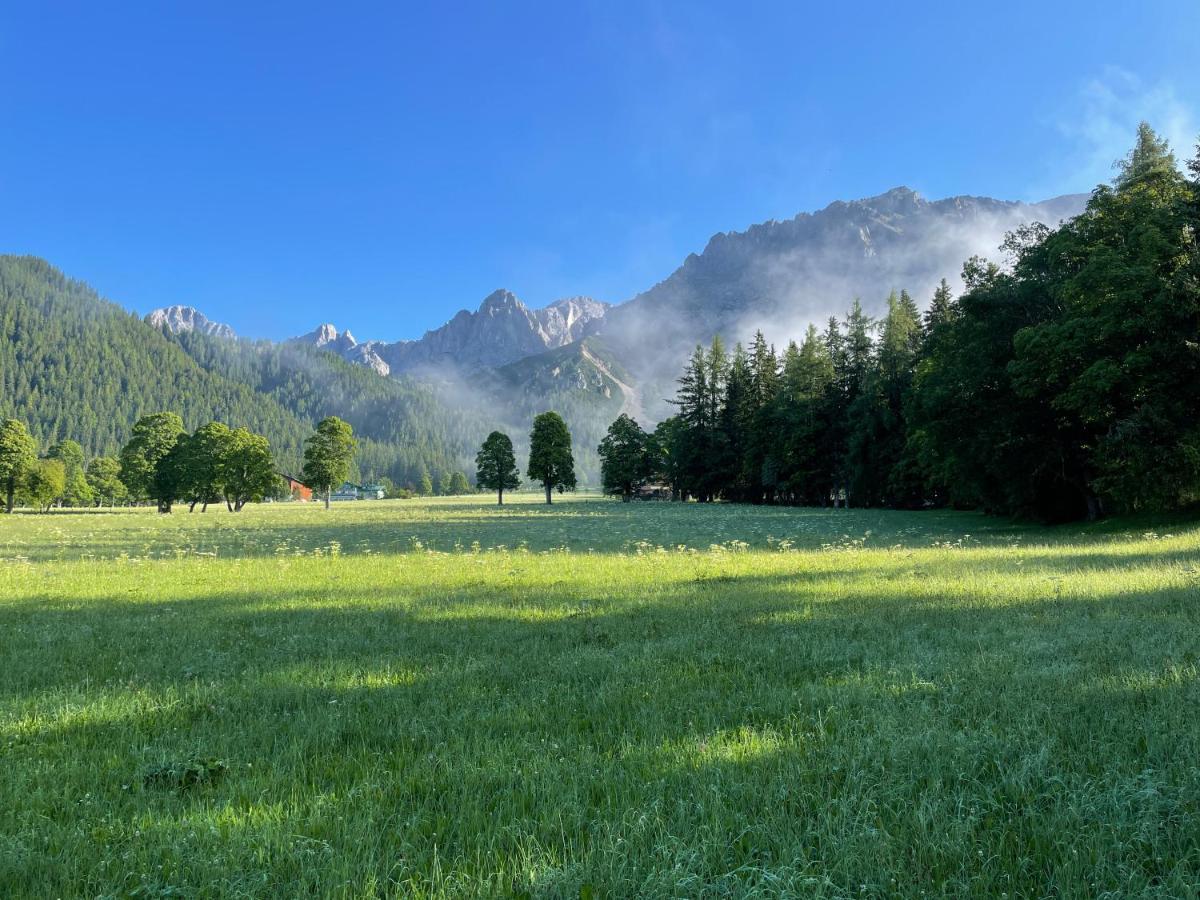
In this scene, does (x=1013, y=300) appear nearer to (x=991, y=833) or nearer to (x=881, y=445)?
(x=881, y=445)

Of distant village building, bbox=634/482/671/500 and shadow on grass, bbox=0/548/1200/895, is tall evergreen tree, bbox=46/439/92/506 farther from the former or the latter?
shadow on grass, bbox=0/548/1200/895

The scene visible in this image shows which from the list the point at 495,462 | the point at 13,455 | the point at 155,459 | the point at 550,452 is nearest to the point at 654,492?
the point at 550,452

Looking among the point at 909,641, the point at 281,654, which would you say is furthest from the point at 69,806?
the point at 909,641

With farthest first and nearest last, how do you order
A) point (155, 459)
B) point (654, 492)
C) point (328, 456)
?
point (654, 492) → point (328, 456) → point (155, 459)

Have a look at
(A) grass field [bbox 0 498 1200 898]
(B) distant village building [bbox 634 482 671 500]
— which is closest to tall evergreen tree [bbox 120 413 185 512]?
(B) distant village building [bbox 634 482 671 500]

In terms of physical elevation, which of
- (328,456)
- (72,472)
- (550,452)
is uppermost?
(550,452)

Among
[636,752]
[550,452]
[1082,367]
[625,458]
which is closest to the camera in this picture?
[636,752]

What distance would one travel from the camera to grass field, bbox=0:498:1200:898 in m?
3.06

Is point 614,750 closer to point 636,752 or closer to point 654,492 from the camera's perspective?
point 636,752

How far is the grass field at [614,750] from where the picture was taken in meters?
3.06

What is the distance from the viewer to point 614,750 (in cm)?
452

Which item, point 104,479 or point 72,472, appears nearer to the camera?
point 72,472

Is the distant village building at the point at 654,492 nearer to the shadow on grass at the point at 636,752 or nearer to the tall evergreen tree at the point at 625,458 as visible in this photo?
the tall evergreen tree at the point at 625,458

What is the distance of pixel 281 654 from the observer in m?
7.84
